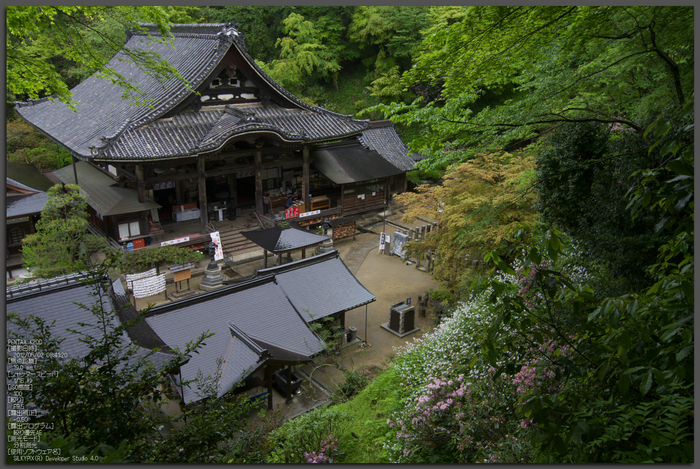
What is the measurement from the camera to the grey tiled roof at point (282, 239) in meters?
16.2

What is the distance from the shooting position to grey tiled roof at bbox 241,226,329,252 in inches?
636

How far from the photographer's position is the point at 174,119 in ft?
61.1

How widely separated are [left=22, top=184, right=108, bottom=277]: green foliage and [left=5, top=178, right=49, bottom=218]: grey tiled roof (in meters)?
1.52

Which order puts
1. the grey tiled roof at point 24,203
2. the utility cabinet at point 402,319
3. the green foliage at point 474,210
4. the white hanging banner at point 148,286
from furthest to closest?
the grey tiled roof at point 24,203 < the white hanging banner at point 148,286 < the utility cabinet at point 402,319 < the green foliage at point 474,210

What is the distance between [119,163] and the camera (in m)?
16.7

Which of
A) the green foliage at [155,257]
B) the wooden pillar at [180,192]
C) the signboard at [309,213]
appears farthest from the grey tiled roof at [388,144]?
the green foliage at [155,257]

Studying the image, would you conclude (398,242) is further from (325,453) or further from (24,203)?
(24,203)

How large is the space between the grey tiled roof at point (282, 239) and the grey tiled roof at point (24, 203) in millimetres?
7013

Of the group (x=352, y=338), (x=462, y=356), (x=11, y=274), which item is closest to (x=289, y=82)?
(x=11, y=274)

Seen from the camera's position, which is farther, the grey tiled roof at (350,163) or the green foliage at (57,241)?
the grey tiled roof at (350,163)

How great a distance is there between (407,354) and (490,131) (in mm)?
4982

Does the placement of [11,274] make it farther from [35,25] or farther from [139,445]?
[139,445]

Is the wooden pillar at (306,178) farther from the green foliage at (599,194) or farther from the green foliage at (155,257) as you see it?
the green foliage at (599,194)

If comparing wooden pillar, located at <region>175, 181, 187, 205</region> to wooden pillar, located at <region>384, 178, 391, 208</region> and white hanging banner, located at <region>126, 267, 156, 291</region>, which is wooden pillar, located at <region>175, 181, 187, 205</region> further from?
wooden pillar, located at <region>384, 178, 391, 208</region>
